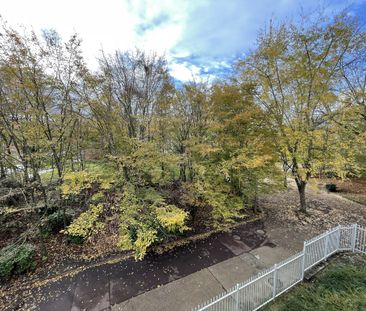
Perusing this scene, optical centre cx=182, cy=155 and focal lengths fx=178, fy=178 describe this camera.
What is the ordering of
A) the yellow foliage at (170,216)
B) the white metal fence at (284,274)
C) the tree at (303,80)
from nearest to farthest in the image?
the white metal fence at (284,274)
the yellow foliage at (170,216)
the tree at (303,80)

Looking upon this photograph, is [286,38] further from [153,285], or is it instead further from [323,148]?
[153,285]

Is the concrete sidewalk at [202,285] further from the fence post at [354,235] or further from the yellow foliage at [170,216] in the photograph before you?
the fence post at [354,235]

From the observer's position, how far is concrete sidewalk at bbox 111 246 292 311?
4.00 meters

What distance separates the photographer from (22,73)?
4965 mm

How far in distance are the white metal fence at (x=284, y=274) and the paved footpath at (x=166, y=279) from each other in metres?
0.69

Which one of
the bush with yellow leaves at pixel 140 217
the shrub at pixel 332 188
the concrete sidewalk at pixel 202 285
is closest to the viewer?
the concrete sidewalk at pixel 202 285

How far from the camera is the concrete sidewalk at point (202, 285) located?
4000mm

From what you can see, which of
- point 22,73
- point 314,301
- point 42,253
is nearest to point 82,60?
point 22,73

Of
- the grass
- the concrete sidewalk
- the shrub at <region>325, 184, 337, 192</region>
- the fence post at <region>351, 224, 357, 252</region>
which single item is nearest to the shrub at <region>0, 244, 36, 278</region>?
the concrete sidewalk

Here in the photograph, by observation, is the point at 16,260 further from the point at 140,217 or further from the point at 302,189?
the point at 302,189

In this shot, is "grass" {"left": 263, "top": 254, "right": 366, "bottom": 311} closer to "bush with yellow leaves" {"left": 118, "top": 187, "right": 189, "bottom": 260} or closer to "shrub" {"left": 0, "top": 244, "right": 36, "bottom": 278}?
"bush with yellow leaves" {"left": 118, "top": 187, "right": 189, "bottom": 260}

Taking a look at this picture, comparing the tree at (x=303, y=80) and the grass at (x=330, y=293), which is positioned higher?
the tree at (x=303, y=80)

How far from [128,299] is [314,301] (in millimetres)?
4086

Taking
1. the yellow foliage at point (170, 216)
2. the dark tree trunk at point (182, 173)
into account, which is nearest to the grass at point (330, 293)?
the yellow foliage at point (170, 216)
